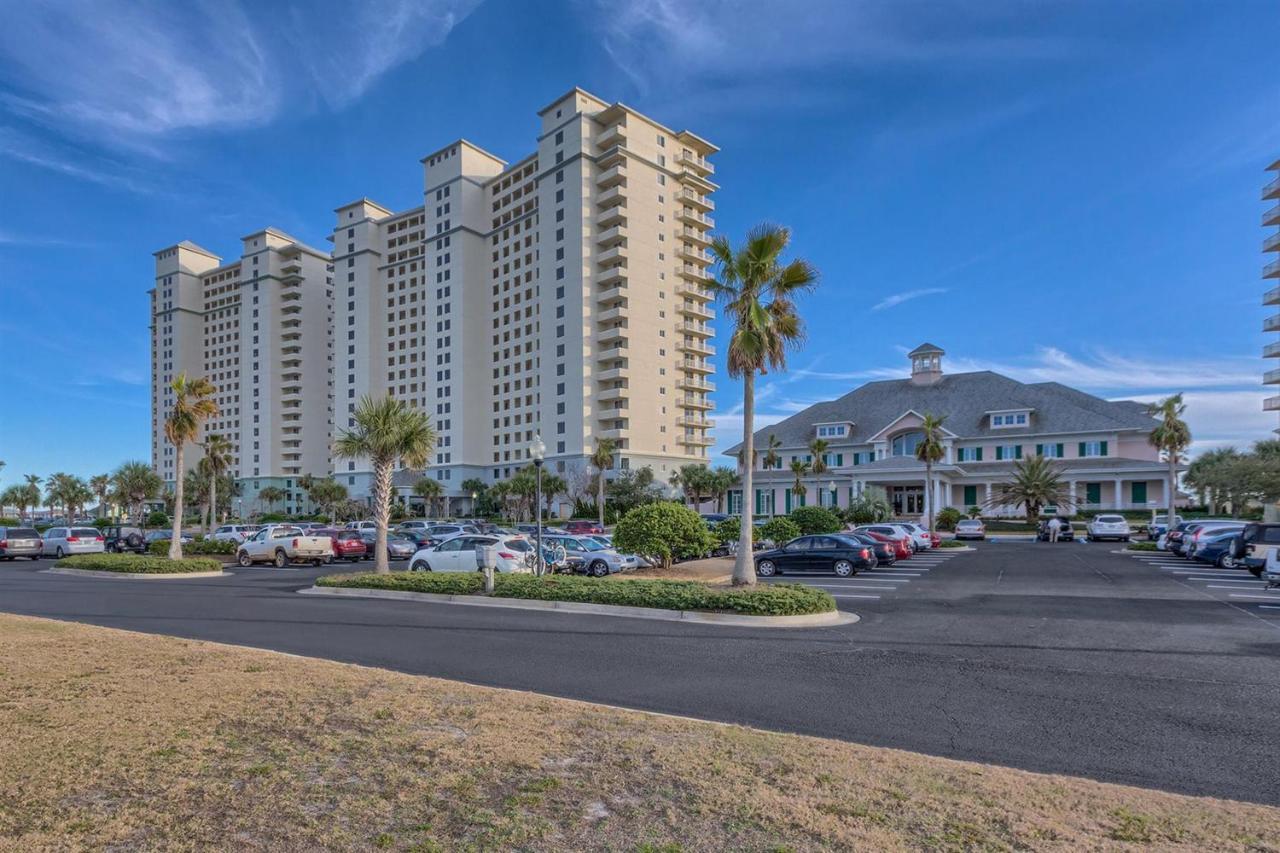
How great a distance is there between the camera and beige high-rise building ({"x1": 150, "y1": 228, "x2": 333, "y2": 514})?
113m

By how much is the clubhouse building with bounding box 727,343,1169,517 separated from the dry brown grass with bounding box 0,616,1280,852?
4612cm

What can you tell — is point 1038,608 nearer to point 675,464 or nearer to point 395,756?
point 395,756

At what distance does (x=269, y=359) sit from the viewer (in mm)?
114000

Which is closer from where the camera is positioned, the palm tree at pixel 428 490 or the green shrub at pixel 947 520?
the green shrub at pixel 947 520

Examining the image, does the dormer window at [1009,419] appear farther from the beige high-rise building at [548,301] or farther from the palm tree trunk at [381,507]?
the palm tree trunk at [381,507]

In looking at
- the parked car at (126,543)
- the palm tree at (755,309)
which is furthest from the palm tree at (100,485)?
the palm tree at (755,309)

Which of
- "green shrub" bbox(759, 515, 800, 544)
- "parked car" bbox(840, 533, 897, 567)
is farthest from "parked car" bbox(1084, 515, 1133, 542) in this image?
"green shrub" bbox(759, 515, 800, 544)

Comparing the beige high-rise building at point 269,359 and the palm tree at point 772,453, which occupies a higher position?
the beige high-rise building at point 269,359

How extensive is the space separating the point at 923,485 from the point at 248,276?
105 meters

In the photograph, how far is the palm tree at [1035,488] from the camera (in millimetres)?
55531

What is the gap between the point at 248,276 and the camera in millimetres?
117438

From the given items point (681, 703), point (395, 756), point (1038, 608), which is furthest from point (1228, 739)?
point (1038, 608)

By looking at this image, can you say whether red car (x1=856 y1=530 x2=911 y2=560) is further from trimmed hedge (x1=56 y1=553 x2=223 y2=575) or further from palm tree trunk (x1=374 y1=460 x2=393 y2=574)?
trimmed hedge (x1=56 y1=553 x2=223 y2=575)

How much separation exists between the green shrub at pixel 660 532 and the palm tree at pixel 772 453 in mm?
45405
